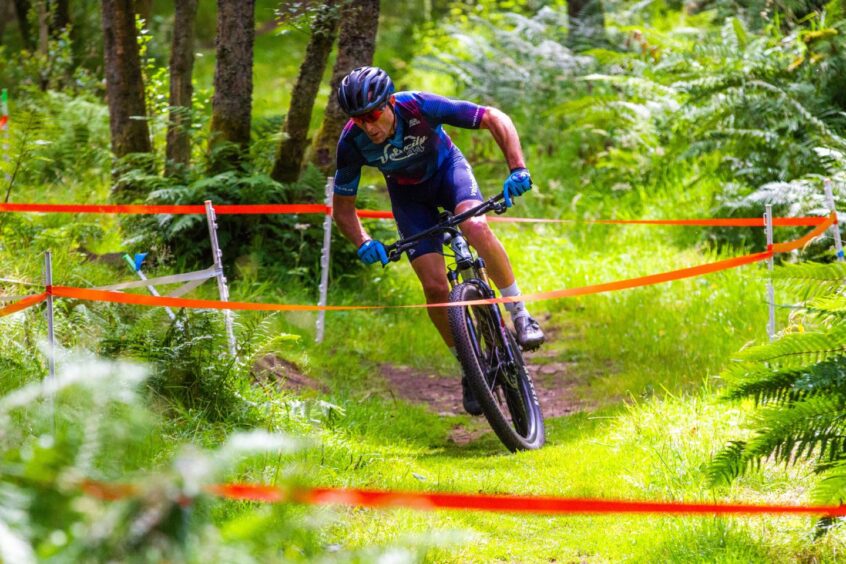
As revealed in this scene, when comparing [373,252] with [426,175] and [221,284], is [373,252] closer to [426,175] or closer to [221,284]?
[426,175]

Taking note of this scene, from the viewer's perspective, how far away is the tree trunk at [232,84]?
28.2 feet

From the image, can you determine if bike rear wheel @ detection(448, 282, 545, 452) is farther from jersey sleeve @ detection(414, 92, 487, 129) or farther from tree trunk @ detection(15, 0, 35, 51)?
tree trunk @ detection(15, 0, 35, 51)

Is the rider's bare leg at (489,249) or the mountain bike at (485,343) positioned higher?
the rider's bare leg at (489,249)

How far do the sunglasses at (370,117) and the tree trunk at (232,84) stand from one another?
3067 millimetres

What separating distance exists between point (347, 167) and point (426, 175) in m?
0.50

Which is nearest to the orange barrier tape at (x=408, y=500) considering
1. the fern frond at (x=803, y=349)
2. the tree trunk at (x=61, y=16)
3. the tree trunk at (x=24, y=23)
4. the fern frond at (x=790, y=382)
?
the fern frond at (x=790, y=382)

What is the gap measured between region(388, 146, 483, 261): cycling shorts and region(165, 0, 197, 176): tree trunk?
3.20 m

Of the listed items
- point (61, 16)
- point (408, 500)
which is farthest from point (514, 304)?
point (61, 16)

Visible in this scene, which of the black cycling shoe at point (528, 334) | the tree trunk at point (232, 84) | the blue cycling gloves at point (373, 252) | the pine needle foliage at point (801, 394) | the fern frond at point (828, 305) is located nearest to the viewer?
the pine needle foliage at point (801, 394)

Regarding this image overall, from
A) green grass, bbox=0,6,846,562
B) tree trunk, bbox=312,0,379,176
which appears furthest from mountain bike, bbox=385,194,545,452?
tree trunk, bbox=312,0,379,176

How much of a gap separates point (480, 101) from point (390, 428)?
8.47 metres

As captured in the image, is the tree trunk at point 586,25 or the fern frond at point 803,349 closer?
the fern frond at point 803,349

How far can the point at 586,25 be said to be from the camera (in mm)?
14898

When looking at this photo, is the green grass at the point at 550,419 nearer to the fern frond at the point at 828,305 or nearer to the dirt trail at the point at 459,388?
the dirt trail at the point at 459,388
